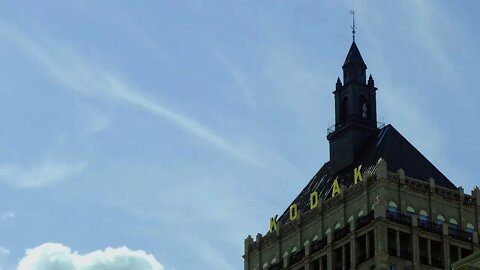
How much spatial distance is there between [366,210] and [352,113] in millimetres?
20391

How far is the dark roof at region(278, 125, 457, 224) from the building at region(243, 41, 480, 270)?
16 cm

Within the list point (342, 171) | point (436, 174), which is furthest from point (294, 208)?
point (436, 174)

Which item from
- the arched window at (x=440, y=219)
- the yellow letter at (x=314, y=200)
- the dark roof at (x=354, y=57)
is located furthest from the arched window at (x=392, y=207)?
the dark roof at (x=354, y=57)

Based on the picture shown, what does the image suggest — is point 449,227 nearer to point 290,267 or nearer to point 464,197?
point 464,197

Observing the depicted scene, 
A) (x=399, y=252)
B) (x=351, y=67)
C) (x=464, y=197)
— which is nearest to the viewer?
(x=399, y=252)

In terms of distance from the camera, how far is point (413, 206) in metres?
148

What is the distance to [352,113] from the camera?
16388 centimetres

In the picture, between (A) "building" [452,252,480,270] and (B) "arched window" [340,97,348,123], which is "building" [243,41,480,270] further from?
(A) "building" [452,252,480,270]

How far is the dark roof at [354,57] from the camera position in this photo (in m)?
167

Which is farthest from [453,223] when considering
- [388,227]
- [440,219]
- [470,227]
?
[388,227]

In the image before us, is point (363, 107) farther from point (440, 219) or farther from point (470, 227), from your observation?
point (470, 227)

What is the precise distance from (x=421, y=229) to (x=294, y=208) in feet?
65.0

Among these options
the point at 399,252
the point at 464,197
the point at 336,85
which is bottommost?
the point at 399,252

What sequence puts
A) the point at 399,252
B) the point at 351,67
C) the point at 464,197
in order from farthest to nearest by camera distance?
the point at 351,67, the point at 464,197, the point at 399,252
